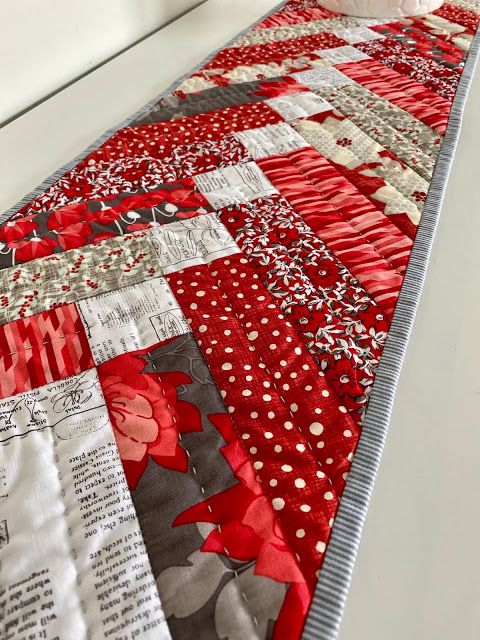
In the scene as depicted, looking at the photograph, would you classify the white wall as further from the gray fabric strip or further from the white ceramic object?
the gray fabric strip

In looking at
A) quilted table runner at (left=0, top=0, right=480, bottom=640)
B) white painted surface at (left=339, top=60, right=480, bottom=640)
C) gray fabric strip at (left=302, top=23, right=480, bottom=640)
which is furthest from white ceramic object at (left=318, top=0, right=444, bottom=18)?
white painted surface at (left=339, top=60, right=480, bottom=640)

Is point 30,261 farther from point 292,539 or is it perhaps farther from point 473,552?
point 473,552

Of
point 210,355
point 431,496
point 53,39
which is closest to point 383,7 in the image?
point 53,39

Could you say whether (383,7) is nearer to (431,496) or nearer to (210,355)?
(210,355)

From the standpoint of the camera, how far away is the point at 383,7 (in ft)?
4.79

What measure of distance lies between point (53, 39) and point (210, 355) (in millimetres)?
915

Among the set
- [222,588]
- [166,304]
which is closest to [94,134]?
[166,304]

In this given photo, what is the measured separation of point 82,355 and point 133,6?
114cm

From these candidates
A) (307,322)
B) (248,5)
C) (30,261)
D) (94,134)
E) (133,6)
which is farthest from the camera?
(248,5)

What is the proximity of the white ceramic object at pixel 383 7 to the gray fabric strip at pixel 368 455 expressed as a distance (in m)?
0.85

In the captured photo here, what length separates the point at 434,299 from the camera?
2.37 ft

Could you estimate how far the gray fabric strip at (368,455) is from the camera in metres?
0.45

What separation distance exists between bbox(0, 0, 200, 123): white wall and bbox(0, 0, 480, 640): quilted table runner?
257mm

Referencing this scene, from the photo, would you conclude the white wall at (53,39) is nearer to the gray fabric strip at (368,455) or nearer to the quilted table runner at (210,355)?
the quilted table runner at (210,355)
